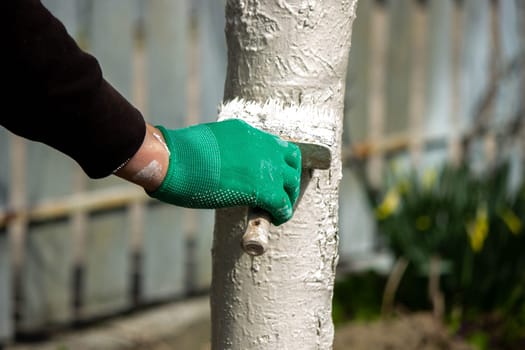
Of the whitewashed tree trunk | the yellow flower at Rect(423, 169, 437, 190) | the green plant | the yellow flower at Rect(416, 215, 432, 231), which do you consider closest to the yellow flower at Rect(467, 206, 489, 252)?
the green plant

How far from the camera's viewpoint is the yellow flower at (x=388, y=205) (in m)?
3.88

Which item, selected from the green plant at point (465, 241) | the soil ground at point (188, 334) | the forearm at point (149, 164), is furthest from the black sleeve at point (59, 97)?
the green plant at point (465, 241)

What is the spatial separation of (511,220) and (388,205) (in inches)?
20.7

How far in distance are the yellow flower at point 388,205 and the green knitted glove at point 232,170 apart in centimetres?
227

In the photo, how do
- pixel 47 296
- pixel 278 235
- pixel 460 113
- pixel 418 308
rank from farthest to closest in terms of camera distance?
pixel 460 113 → pixel 418 308 → pixel 47 296 → pixel 278 235

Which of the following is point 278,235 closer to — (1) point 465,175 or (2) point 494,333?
(2) point 494,333

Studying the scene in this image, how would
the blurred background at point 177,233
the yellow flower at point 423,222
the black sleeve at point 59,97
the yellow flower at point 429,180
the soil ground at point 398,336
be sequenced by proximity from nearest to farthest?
the black sleeve at point 59,97 → the soil ground at point 398,336 → the blurred background at point 177,233 → the yellow flower at point 423,222 → the yellow flower at point 429,180

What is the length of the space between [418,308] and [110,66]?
168 cm

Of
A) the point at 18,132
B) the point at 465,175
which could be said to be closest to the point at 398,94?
the point at 465,175

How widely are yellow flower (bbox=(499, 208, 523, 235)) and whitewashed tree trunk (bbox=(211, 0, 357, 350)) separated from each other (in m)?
2.15

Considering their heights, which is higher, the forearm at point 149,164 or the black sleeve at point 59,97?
the black sleeve at point 59,97

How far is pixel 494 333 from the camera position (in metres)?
3.63

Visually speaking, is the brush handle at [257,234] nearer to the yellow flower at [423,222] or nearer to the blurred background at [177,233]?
the blurred background at [177,233]

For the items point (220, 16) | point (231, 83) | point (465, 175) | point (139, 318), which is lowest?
point (139, 318)
